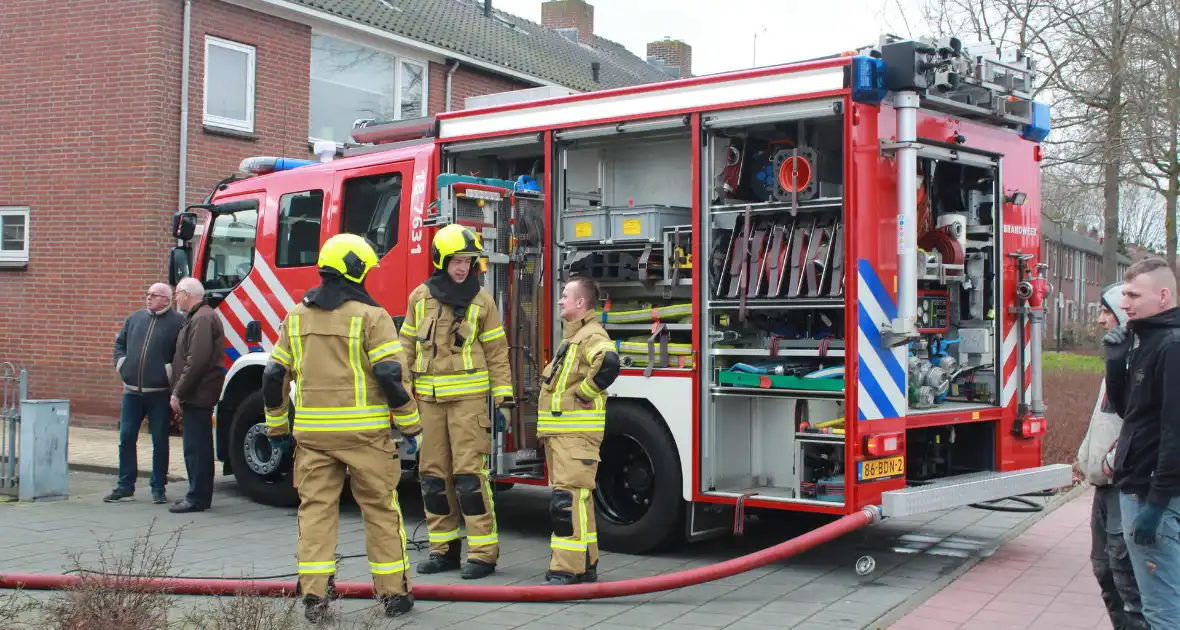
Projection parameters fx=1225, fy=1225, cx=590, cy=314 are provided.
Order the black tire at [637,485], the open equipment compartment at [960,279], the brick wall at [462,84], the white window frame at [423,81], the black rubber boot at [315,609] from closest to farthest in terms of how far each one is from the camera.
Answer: the black rubber boot at [315,609] → the black tire at [637,485] → the open equipment compartment at [960,279] → the white window frame at [423,81] → the brick wall at [462,84]

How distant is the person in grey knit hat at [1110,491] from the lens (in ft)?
15.7

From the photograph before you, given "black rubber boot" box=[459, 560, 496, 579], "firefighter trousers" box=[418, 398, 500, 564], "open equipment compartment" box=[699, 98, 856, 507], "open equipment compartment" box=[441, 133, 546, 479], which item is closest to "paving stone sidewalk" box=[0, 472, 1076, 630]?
"black rubber boot" box=[459, 560, 496, 579]

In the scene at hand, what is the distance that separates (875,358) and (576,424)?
1.66m

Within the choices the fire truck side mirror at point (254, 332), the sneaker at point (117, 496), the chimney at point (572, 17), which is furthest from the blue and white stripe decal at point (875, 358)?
the chimney at point (572, 17)

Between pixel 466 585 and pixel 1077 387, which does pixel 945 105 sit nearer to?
pixel 466 585

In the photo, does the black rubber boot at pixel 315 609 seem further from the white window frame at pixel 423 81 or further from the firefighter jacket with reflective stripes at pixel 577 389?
the white window frame at pixel 423 81

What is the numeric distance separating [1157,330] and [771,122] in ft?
9.52

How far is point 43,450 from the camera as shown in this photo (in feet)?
31.5

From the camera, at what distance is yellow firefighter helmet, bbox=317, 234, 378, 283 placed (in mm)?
5727

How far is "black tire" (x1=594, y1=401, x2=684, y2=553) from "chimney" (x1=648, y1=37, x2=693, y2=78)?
25.6 metres

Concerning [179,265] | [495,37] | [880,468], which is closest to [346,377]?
[880,468]

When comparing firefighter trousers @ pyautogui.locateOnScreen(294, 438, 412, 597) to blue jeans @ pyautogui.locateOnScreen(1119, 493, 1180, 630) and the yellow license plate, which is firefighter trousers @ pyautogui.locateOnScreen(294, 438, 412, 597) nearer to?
the yellow license plate

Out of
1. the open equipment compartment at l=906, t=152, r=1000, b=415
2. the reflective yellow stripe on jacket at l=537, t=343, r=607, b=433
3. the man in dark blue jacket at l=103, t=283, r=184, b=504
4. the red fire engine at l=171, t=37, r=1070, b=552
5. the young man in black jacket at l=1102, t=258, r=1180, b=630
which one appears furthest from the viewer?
the man in dark blue jacket at l=103, t=283, r=184, b=504

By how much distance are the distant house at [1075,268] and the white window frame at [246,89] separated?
137 ft
